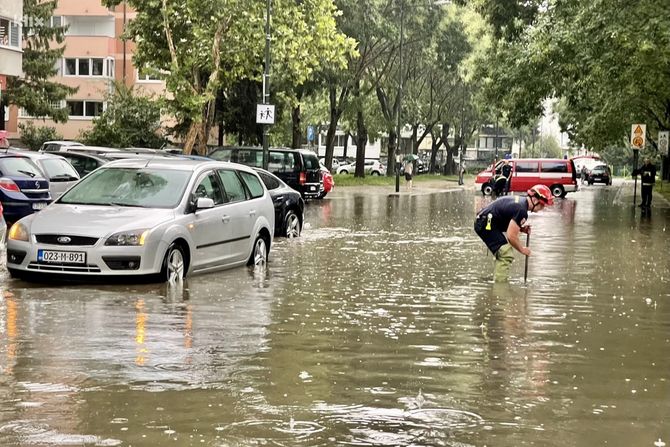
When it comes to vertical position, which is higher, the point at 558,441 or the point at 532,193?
the point at 532,193

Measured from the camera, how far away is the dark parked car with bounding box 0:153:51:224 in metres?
19.8

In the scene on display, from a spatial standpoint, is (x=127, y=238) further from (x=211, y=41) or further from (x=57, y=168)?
(x=211, y=41)

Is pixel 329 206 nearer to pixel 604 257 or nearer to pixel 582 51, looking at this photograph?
pixel 582 51

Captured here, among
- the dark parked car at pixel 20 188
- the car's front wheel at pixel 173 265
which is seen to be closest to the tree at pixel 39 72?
the dark parked car at pixel 20 188

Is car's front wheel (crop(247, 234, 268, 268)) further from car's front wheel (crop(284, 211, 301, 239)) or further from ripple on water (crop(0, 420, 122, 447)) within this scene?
ripple on water (crop(0, 420, 122, 447))

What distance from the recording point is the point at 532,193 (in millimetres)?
13602

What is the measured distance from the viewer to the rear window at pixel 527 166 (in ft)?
169

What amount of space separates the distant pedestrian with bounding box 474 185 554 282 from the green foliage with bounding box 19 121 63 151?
162 ft

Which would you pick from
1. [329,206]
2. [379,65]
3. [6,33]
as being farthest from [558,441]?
[379,65]

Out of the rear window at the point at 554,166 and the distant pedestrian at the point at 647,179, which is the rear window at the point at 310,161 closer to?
the distant pedestrian at the point at 647,179

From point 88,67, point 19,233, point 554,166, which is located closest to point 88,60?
point 88,67

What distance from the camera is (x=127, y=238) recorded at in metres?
12.5

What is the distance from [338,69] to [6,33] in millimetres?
16158

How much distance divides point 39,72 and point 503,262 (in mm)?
48829
